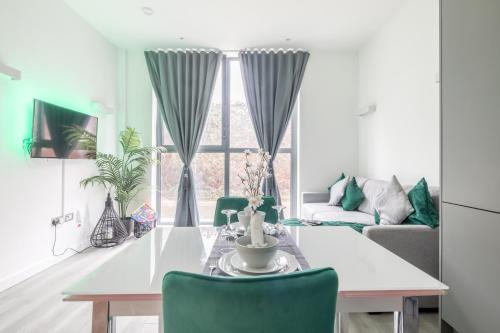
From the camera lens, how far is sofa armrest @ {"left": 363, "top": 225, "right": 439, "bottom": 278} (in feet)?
6.32

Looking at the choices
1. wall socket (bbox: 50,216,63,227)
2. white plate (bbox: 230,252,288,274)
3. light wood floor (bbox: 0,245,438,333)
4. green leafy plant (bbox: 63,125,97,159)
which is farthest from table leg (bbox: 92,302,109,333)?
green leafy plant (bbox: 63,125,97,159)

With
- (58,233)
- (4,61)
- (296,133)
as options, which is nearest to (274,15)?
(296,133)

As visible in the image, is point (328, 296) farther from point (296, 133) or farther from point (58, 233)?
point (296, 133)

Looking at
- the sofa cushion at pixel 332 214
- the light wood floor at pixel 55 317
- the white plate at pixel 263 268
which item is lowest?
the light wood floor at pixel 55 317

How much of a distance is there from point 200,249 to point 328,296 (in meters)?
0.80

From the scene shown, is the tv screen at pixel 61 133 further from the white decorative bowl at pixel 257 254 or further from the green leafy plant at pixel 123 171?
the white decorative bowl at pixel 257 254

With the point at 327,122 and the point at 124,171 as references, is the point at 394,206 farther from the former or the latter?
the point at 124,171

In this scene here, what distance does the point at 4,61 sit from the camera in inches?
93.5

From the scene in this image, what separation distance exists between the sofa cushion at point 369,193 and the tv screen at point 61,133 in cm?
360

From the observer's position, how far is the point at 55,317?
1935mm

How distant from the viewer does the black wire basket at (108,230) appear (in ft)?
11.5

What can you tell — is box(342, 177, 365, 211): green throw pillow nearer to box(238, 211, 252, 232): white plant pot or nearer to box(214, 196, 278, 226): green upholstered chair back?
box(214, 196, 278, 226): green upholstered chair back

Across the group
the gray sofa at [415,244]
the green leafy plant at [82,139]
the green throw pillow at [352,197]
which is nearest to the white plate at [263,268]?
the gray sofa at [415,244]

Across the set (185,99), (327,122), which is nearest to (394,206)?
(327,122)
